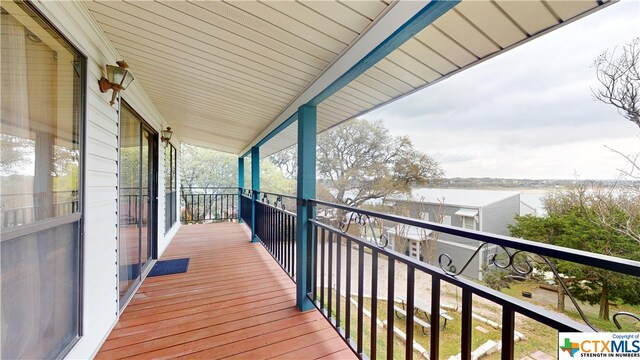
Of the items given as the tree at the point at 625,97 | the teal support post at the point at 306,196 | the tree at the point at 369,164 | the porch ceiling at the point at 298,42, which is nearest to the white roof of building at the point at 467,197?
the tree at the point at 625,97

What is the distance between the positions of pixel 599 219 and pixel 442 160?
326cm

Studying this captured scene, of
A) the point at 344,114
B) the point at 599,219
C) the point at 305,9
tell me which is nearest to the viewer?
the point at 305,9

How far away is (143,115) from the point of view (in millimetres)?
3068

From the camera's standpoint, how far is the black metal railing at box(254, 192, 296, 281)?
282 centimetres

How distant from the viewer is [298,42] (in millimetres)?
1617

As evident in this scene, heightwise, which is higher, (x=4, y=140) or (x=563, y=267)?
(x=4, y=140)

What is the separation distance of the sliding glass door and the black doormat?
157 mm

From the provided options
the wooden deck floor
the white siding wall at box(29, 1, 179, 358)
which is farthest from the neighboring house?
the white siding wall at box(29, 1, 179, 358)

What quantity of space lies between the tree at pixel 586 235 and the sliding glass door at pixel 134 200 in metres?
3.55

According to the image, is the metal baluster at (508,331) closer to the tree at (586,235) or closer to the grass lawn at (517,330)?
the grass lawn at (517,330)

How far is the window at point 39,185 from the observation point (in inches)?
39.9

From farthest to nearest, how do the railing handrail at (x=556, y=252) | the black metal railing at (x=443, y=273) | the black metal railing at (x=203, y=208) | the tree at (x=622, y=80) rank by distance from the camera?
1. the black metal railing at (x=203, y=208)
2. the tree at (x=622, y=80)
3. the black metal railing at (x=443, y=273)
4. the railing handrail at (x=556, y=252)

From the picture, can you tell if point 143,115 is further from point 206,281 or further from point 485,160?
point 485,160

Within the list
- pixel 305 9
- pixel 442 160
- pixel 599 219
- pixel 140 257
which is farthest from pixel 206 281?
pixel 442 160
